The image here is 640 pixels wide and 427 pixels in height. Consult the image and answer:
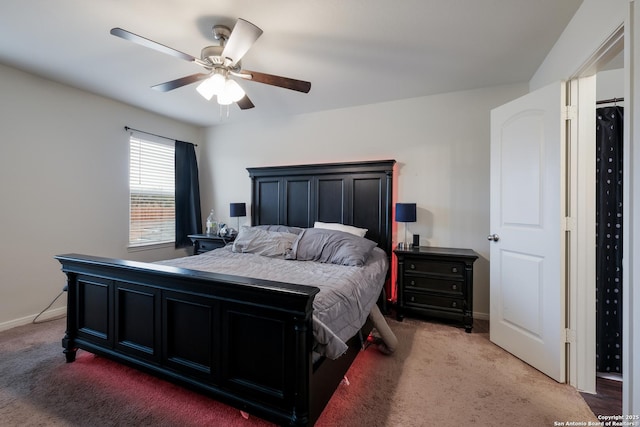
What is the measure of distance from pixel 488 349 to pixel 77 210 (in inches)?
183

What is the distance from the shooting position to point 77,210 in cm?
322

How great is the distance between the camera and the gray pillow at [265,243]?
121 inches

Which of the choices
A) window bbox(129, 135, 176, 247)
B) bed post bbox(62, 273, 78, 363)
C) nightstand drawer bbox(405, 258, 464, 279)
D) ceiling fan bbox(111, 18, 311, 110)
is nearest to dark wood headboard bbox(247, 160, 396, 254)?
nightstand drawer bbox(405, 258, 464, 279)

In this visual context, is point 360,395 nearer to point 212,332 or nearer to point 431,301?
point 212,332

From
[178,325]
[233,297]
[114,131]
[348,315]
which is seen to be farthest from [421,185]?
[114,131]

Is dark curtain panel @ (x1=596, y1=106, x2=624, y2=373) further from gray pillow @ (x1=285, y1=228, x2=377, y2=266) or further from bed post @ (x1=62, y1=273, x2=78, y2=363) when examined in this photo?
bed post @ (x1=62, y1=273, x2=78, y2=363)

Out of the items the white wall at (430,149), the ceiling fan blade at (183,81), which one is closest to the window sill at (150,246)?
the white wall at (430,149)

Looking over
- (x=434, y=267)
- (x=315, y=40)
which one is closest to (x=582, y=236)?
(x=434, y=267)

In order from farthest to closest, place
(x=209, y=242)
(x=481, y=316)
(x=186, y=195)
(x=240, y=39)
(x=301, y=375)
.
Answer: (x=186, y=195) → (x=209, y=242) → (x=481, y=316) → (x=240, y=39) → (x=301, y=375)

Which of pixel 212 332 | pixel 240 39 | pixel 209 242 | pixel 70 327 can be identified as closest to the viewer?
pixel 212 332

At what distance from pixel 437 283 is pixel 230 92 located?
2725 mm

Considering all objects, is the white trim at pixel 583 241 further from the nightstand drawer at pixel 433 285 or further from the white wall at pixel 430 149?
the white wall at pixel 430 149

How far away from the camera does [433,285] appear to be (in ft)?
9.61

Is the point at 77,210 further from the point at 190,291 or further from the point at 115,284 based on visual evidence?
the point at 190,291
